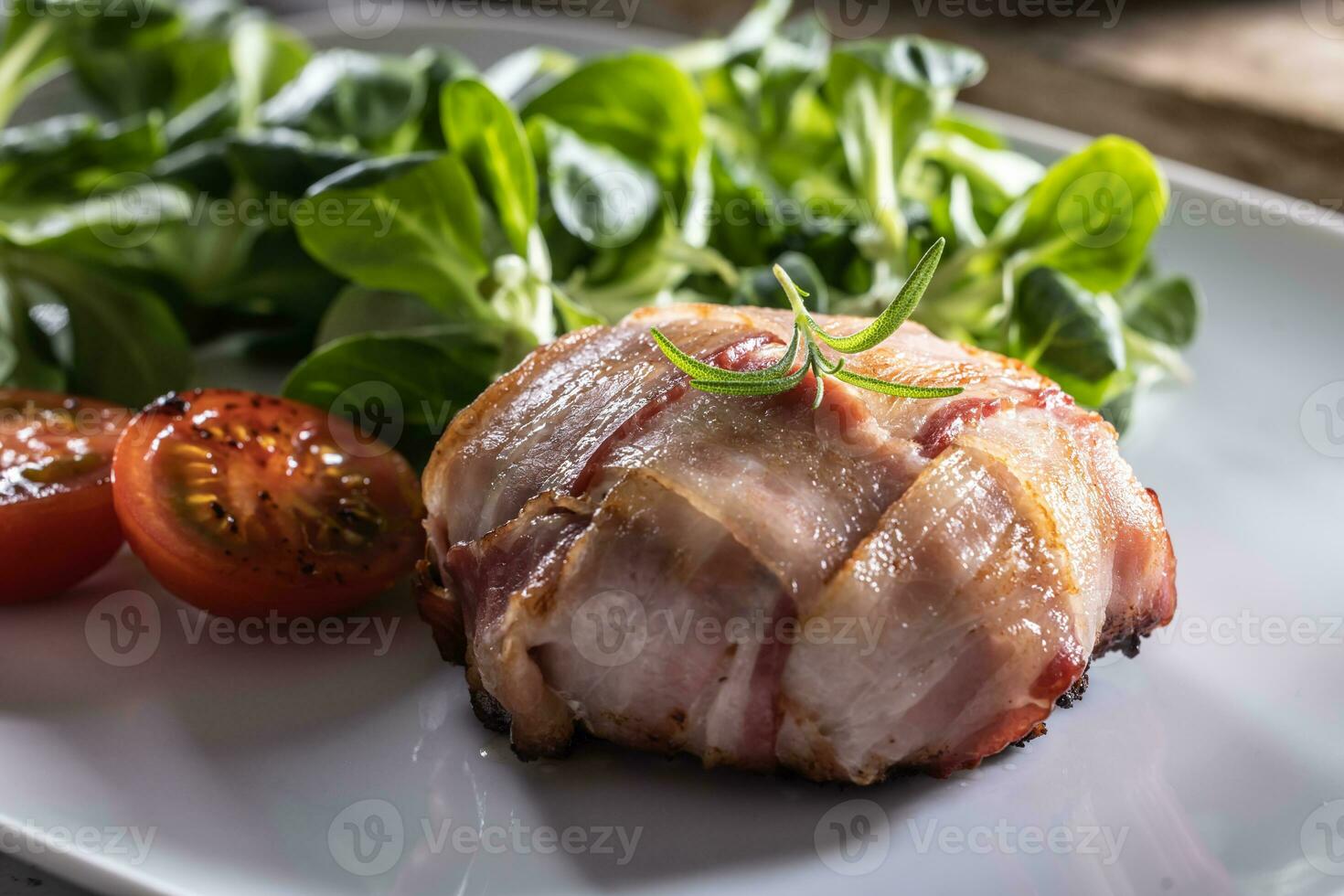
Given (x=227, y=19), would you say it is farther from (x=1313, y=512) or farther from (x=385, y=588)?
(x=1313, y=512)

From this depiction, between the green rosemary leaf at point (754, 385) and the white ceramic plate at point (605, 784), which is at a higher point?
the green rosemary leaf at point (754, 385)

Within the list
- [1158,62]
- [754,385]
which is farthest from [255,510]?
[1158,62]

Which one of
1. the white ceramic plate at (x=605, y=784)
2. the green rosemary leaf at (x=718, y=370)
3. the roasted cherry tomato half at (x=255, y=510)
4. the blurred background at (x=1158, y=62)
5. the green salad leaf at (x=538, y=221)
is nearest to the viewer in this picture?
the white ceramic plate at (x=605, y=784)

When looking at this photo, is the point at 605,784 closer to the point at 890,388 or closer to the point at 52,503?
the point at 890,388

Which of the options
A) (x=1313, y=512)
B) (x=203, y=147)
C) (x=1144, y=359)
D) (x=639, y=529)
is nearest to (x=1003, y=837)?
(x=639, y=529)

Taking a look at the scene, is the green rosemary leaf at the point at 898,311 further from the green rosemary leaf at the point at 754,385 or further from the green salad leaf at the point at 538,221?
the green salad leaf at the point at 538,221

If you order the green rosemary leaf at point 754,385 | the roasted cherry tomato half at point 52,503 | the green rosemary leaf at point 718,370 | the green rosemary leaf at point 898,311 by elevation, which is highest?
the green rosemary leaf at point 898,311

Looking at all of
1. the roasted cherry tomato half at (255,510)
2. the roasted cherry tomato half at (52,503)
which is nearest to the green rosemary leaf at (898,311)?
the roasted cherry tomato half at (255,510)
